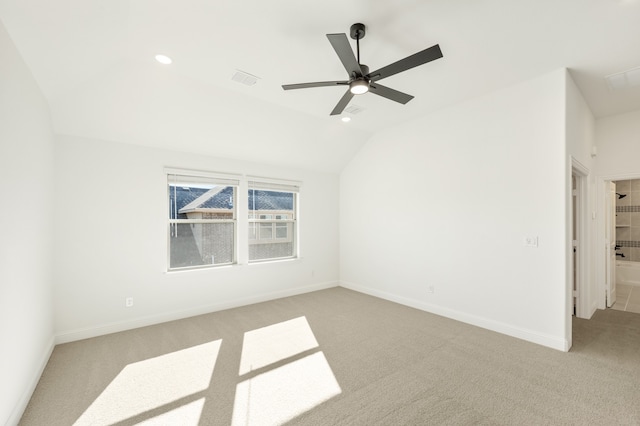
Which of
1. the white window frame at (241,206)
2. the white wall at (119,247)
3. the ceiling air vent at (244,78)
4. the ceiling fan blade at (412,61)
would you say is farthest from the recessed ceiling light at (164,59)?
the ceiling fan blade at (412,61)

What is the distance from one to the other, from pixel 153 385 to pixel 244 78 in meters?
3.08

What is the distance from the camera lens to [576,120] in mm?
3381

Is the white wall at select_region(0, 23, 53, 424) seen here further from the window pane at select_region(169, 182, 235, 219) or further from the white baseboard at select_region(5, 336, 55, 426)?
the window pane at select_region(169, 182, 235, 219)

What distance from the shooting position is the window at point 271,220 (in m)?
4.93

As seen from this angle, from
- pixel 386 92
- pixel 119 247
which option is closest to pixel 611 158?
pixel 386 92

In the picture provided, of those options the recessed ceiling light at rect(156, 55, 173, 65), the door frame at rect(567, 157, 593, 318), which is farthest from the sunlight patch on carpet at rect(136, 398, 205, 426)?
the door frame at rect(567, 157, 593, 318)

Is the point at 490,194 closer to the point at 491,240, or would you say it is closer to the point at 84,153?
the point at 491,240

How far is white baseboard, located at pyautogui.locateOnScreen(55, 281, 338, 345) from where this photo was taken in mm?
3321

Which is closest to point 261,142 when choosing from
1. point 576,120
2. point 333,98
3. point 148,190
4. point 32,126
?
point 333,98

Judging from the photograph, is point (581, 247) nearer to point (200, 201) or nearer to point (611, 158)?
point (611, 158)

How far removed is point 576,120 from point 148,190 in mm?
5422

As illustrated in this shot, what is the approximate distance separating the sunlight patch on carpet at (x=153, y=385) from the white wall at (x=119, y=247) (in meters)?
1.15

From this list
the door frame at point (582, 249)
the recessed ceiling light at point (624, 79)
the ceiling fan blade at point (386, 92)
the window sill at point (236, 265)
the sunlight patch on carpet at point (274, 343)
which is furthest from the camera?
the window sill at point (236, 265)

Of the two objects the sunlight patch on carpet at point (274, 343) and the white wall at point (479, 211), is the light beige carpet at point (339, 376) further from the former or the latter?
the white wall at point (479, 211)
